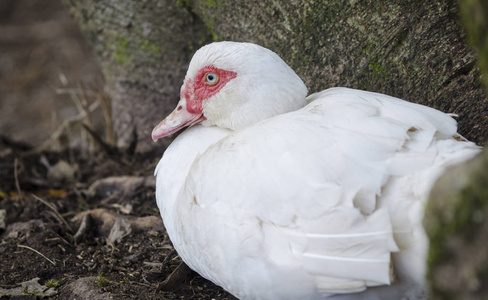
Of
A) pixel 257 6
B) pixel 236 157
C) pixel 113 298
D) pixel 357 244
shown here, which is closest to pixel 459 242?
pixel 357 244

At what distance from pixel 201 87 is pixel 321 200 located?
110 centimetres

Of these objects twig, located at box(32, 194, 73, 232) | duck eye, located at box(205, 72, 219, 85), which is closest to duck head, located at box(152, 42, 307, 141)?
duck eye, located at box(205, 72, 219, 85)

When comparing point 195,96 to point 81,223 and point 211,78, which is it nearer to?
point 211,78

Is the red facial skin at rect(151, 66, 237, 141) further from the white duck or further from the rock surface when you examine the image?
the rock surface

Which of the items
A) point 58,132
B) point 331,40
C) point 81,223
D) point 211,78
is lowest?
point 81,223

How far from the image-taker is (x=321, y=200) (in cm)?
207

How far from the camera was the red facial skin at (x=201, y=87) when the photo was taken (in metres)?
2.79

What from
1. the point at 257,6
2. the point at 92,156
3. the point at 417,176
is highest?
the point at 257,6

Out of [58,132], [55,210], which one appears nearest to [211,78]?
[55,210]

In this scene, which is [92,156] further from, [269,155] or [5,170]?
[269,155]

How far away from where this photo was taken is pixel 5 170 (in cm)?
433

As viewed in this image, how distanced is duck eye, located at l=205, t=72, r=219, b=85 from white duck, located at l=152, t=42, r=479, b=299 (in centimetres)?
47

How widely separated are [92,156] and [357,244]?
3185mm

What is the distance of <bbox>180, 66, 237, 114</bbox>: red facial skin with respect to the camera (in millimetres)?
2795
